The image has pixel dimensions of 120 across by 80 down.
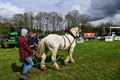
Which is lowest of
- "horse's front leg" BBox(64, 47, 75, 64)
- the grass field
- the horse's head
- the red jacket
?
the grass field

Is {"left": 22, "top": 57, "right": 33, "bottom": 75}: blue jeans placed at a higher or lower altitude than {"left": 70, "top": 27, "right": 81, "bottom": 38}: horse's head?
lower

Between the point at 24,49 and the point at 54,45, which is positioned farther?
the point at 54,45

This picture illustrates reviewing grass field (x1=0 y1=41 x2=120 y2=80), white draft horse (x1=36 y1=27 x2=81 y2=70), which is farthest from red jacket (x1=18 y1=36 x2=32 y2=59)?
white draft horse (x1=36 y1=27 x2=81 y2=70)

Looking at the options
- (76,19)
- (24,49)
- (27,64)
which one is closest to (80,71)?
(27,64)

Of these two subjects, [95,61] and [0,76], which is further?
[95,61]

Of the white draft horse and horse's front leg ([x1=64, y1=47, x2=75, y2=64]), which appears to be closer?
the white draft horse

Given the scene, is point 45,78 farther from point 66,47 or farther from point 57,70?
point 66,47

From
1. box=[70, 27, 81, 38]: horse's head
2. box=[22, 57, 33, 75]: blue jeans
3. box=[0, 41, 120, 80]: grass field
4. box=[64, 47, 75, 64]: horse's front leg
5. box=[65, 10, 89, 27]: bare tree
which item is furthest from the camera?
box=[65, 10, 89, 27]: bare tree

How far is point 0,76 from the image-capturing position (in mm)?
14766

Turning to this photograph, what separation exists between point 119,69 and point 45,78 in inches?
143

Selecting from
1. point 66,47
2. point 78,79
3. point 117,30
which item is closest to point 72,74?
point 78,79

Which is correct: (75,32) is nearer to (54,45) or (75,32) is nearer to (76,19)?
(54,45)

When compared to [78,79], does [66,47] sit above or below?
above

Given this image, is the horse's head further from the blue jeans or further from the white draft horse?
the blue jeans
